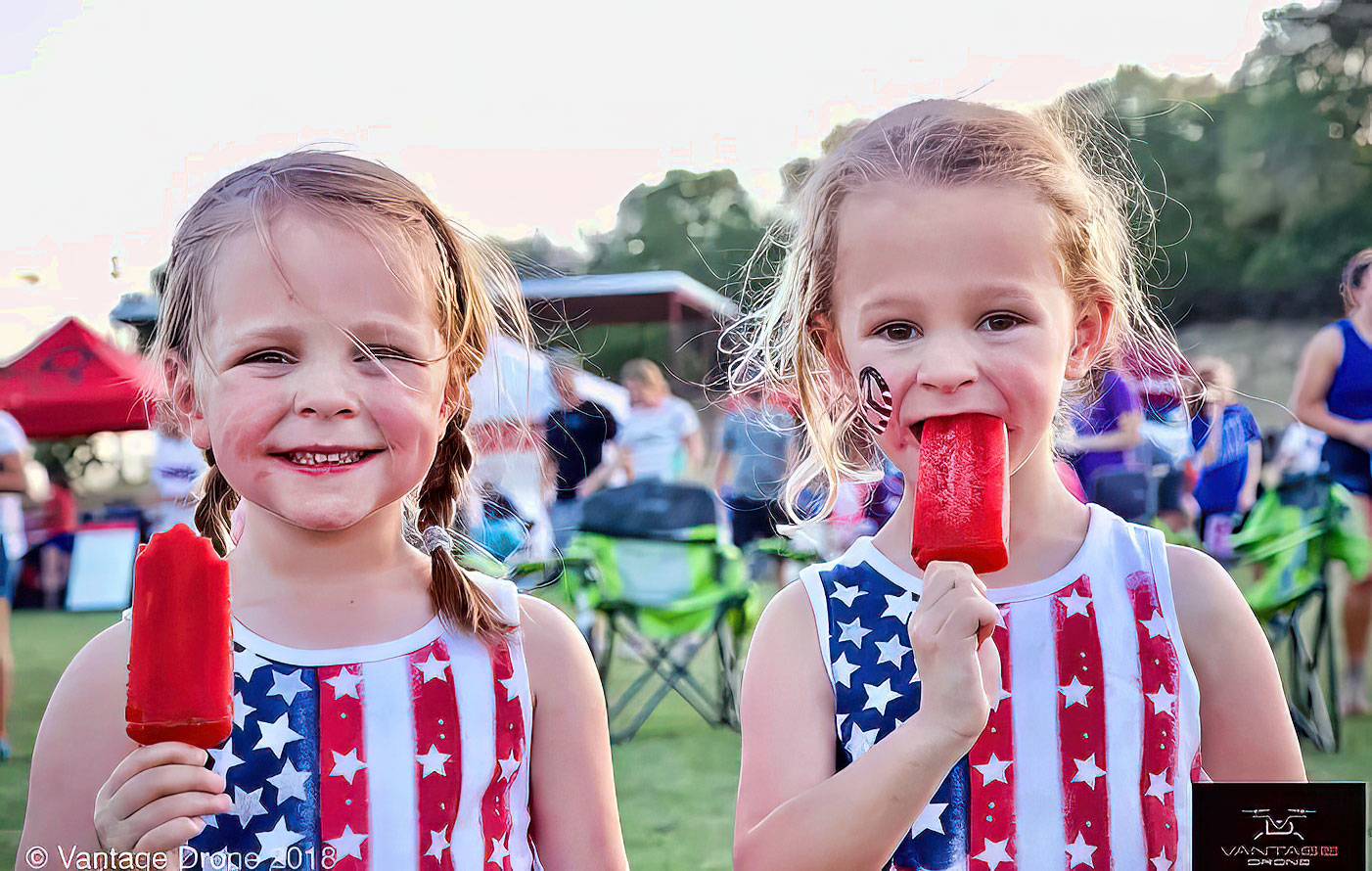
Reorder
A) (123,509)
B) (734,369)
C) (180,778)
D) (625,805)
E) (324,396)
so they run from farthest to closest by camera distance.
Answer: (123,509) → (625,805) → (734,369) → (324,396) → (180,778)

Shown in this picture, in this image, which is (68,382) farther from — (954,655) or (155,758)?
(954,655)

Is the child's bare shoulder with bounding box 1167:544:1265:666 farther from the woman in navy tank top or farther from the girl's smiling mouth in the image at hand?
the woman in navy tank top

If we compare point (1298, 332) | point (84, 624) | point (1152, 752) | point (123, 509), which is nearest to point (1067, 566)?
point (1152, 752)

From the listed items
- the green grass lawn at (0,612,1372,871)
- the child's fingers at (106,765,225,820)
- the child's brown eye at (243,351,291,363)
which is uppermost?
the child's brown eye at (243,351,291,363)

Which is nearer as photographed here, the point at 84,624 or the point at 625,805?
the point at 625,805

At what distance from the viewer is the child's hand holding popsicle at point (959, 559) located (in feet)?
4.24

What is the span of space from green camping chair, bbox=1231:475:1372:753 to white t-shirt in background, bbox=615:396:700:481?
3.88 metres

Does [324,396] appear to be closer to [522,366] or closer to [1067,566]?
[522,366]

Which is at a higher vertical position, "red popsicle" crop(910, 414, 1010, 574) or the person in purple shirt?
the person in purple shirt

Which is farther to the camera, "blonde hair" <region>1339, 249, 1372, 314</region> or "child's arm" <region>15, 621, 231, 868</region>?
"blonde hair" <region>1339, 249, 1372, 314</region>

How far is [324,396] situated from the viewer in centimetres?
138

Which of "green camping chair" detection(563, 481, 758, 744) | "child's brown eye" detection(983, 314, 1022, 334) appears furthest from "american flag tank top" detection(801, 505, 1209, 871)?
"green camping chair" detection(563, 481, 758, 744)

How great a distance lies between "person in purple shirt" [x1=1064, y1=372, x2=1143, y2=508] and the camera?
2.77 m

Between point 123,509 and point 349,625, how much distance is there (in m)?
9.42
